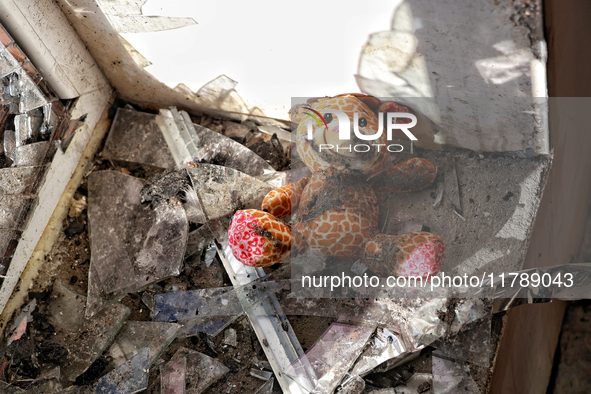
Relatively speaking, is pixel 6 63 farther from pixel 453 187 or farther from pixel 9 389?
pixel 453 187

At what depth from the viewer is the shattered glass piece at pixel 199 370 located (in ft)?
5.60

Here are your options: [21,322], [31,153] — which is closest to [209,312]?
[21,322]

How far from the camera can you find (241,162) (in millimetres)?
2033

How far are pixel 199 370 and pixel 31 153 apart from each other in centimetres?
110

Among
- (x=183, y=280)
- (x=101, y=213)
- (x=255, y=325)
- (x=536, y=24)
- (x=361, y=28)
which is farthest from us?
(x=101, y=213)

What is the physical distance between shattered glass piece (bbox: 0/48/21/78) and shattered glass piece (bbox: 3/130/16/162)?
0.73 feet

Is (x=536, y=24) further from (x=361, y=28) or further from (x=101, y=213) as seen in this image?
(x=101, y=213)

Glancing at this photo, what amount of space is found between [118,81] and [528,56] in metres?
1.77

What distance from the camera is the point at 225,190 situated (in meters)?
1.90

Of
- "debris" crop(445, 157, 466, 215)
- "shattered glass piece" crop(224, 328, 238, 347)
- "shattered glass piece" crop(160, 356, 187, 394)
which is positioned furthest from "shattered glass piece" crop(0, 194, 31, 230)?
"debris" crop(445, 157, 466, 215)

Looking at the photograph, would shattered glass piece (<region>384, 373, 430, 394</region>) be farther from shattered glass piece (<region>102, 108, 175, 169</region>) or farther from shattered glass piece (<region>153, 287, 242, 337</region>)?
shattered glass piece (<region>102, 108, 175, 169</region>)

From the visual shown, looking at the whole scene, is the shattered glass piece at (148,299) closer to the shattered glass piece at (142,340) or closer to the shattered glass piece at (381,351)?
the shattered glass piece at (142,340)

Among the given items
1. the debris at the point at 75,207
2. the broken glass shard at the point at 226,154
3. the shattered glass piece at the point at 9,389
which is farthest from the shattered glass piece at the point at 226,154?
the shattered glass piece at the point at 9,389

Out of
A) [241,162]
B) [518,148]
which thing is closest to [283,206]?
[241,162]
